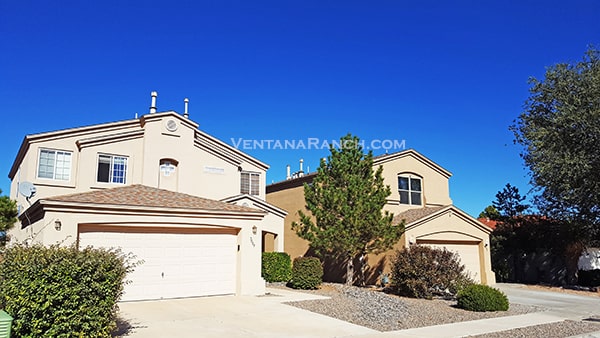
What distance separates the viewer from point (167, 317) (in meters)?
11.4

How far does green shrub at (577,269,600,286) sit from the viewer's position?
22.9 m

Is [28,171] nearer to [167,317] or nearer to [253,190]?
[253,190]

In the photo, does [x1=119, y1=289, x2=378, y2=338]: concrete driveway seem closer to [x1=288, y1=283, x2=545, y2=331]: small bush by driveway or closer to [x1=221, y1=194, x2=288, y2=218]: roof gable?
[x1=288, y1=283, x2=545, y2=331]: small bush by driveway

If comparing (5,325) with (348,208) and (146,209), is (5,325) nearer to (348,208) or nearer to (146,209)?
(146,209)

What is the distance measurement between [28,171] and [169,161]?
628cm

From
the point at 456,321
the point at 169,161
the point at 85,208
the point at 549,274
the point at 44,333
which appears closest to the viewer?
the point at 44,333

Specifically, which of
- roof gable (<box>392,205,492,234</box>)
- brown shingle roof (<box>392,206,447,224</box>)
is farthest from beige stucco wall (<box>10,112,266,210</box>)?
roof gable (<box>392,205,492,234</box>)

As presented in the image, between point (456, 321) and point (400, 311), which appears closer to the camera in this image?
point (456, 321)

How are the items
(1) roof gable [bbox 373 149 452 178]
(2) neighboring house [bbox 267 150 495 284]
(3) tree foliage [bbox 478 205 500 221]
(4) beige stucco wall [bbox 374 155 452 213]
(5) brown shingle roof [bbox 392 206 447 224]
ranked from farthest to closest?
(3) tree foliage [bbox 478 205 500 221]
(4) beige stucco wall [bbox 374 155 452 213]
(1) roof gable [bbox 373 149 452 178]
(2) neighboring house [bbox 267 150 495 284]
(5) brown shingle roof [bbox 392 206 447 224]

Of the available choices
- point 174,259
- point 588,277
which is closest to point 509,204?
point 588,277

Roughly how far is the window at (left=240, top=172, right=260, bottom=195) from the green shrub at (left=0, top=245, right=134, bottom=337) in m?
18.4

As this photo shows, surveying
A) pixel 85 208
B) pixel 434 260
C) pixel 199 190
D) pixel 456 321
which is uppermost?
pixel 199 190

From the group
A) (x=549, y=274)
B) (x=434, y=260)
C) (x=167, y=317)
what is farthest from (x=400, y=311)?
(x=549, y=274)

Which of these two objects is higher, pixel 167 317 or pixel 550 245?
pixel 550 245
